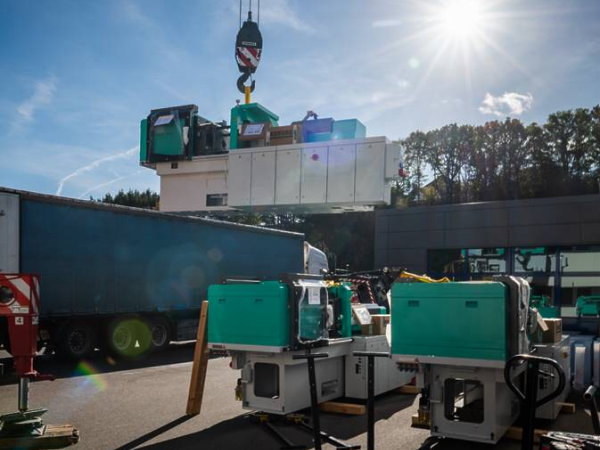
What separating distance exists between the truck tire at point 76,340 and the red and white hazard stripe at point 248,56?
870cm

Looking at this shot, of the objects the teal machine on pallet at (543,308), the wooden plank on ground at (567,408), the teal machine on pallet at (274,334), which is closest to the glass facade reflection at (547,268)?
the teal machine on pallet at (543,308)

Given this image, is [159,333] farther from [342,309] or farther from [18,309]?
[18,309]

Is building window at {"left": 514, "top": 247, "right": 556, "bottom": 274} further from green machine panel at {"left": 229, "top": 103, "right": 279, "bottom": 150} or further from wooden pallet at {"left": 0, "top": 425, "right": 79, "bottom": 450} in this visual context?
wooden pallet at {"left": 0, "top": 425, "right": 79, "bottom": 450}

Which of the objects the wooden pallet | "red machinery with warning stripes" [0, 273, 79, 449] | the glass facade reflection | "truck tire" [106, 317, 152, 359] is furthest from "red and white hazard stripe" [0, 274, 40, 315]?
the glass facade reflection

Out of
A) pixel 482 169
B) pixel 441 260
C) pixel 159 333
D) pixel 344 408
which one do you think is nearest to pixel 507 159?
pixel 482 169

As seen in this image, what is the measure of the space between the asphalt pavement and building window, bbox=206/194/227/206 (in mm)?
2666

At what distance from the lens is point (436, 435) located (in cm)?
647

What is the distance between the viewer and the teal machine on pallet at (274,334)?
7203mm

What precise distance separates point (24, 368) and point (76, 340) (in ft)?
22.9

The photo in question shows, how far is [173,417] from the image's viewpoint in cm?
809

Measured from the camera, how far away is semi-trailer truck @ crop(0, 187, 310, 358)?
12.0 metres

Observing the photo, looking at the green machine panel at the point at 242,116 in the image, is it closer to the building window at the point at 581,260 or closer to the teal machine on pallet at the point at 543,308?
the teal machine on pallet at the point at 543,308

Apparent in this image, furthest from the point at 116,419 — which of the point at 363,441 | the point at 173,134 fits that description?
the point at 173,134

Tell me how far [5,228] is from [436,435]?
8835 millimetres
